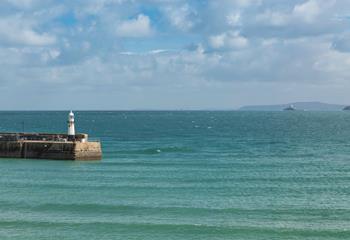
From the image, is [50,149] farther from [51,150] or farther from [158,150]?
[158,150]

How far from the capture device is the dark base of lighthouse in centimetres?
5391

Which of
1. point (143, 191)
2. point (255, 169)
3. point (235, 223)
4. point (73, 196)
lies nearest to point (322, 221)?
point (235, 223)

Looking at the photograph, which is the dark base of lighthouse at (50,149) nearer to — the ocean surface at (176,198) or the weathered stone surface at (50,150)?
the weathered stone surface at (50,150)

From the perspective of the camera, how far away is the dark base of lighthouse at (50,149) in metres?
53.9

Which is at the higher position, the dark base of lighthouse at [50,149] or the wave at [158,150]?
the dark base of lighthouse at [50,149]

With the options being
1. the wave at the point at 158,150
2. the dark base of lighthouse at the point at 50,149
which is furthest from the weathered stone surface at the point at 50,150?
the wave at the point at 158,150

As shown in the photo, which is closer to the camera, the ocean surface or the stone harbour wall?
the ocean surface

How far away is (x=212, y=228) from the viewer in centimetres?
2938

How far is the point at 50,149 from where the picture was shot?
5456cm

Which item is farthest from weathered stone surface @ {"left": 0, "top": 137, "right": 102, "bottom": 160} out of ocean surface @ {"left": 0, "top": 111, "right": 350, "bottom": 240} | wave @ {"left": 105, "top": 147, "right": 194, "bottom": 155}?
wave @ {"left": 105, "top": 147, "right": 194, "bottom": 155}

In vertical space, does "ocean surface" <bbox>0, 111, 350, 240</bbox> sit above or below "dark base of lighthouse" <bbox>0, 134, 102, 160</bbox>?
below

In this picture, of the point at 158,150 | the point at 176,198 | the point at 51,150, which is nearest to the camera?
the point at 176,198

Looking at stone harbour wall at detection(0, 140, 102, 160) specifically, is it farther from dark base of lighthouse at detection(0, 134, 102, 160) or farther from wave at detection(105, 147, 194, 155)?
wave at detection(105, 147, 194, 155)

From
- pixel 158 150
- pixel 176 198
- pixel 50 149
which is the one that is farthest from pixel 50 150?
pixel 176 198
